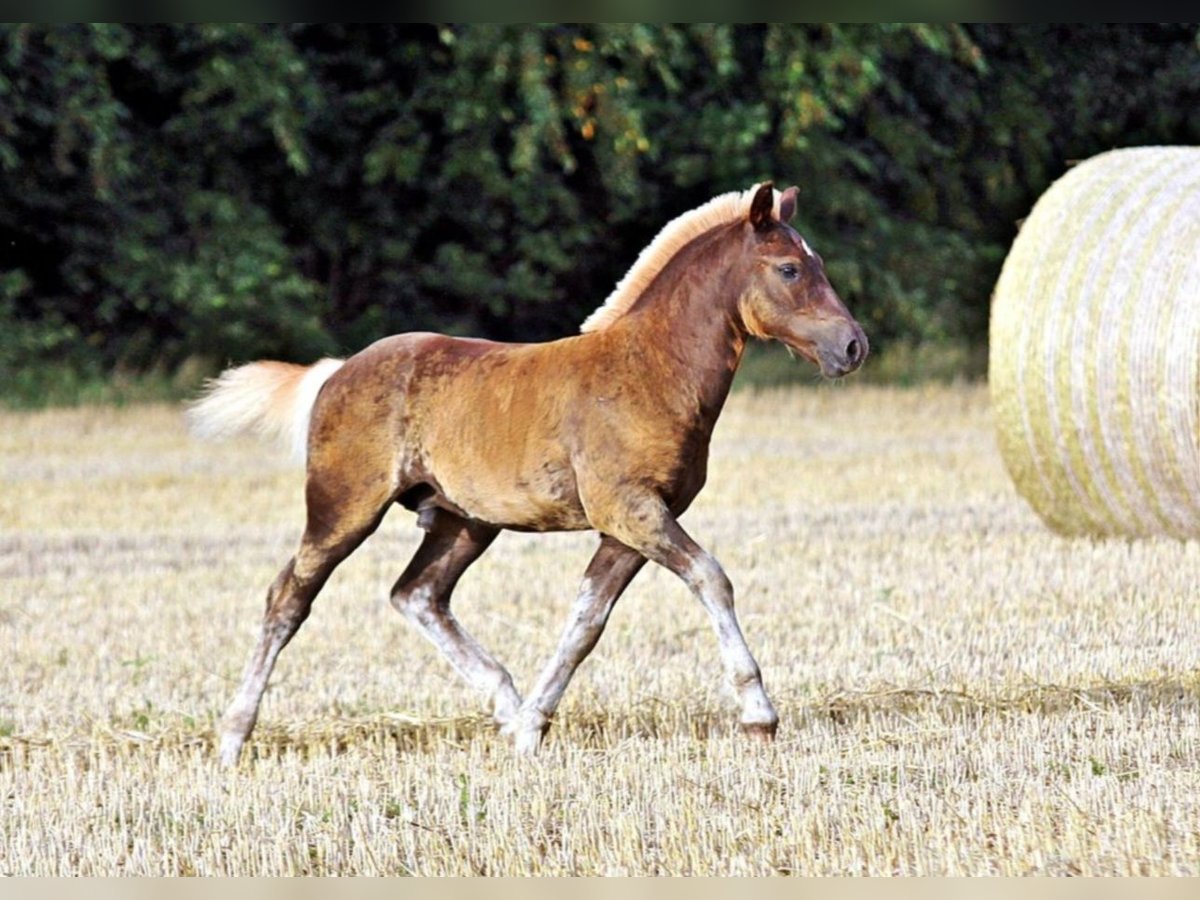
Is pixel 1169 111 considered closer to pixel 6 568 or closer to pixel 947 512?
pixel 947 512

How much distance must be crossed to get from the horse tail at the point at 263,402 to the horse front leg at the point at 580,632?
1159mm

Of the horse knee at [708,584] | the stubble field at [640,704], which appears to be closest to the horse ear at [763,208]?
the horse knee at [708,584]

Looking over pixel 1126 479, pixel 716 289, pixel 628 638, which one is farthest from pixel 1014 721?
pixel 1126 479

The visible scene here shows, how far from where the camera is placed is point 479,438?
22.7 feet

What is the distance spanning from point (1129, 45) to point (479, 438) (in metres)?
17.7

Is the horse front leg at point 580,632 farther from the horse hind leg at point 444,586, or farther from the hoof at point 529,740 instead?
the horse hind leg at point 444,586

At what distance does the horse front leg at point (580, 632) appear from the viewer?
22.6 feet

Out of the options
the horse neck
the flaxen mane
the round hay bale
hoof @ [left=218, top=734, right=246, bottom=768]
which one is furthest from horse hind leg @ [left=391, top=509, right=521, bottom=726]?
the round hay bale

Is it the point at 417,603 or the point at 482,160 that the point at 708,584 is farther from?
the point at 482,160

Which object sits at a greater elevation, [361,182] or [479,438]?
[479,438]

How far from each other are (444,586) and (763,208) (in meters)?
1.82

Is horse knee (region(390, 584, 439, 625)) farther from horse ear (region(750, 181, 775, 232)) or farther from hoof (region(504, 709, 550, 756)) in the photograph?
horse ear (region(750, 181, 775, 232))

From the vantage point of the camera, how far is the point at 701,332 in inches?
264

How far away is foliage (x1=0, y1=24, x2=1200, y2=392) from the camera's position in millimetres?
18594
